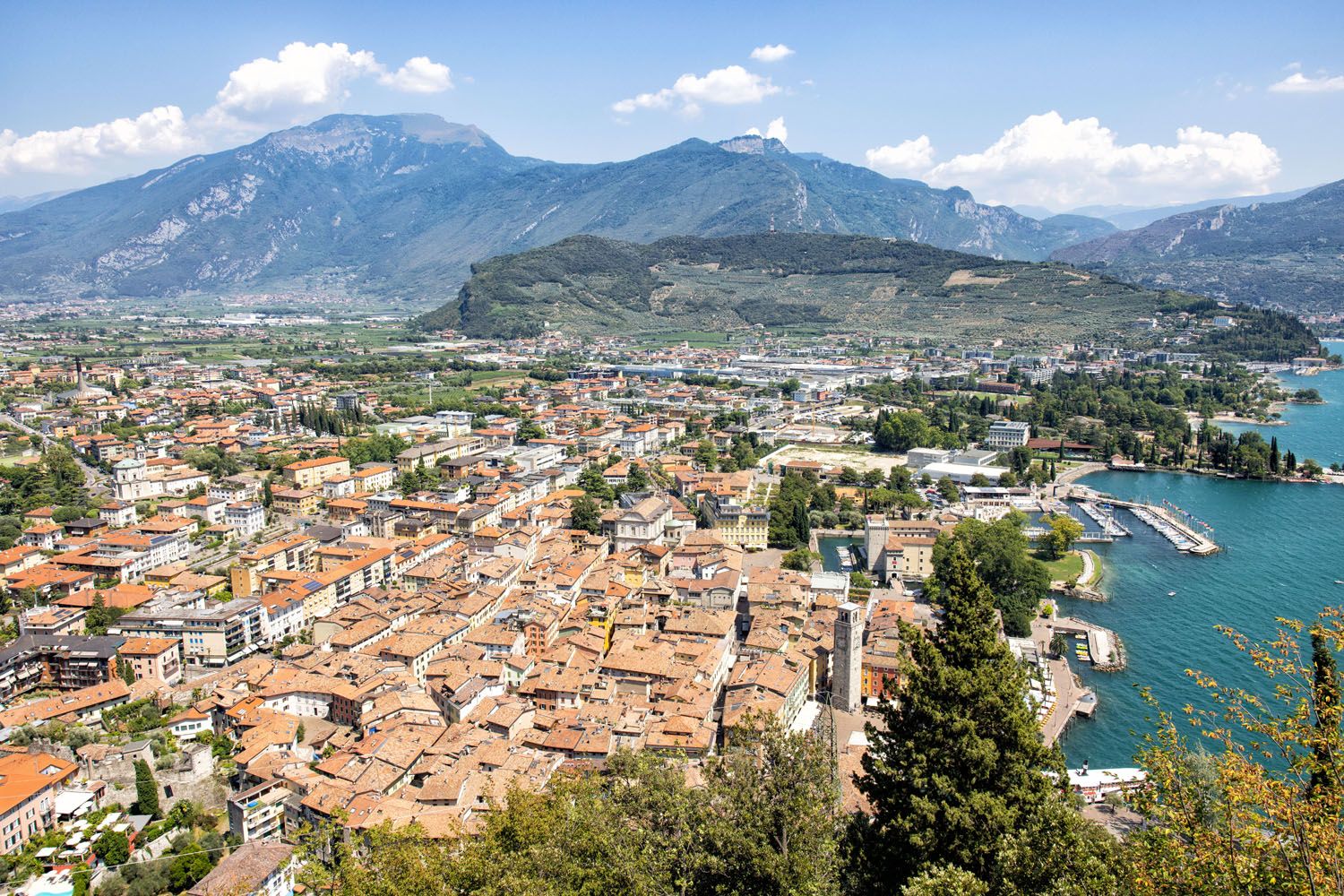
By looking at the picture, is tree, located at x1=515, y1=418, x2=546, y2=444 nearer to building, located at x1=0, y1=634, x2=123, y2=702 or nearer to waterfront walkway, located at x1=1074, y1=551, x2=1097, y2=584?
waterfront walkway, located at x1=1074, y1=551, x2=1097, y2=584

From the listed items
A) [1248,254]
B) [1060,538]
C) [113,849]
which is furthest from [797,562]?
[1248,254]

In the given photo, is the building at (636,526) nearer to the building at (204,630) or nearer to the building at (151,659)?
the building at (204,630)

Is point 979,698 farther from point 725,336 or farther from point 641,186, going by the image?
point 641,186

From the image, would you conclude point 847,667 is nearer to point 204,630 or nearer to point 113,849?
point 113,849

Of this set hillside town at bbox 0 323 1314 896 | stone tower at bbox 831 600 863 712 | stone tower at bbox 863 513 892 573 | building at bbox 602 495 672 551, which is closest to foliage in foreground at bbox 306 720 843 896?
hillside town at bbox 0 323 1314 896

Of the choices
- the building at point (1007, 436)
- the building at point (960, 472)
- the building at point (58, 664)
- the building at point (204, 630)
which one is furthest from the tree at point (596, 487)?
the building at point (1007, 436)
